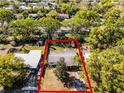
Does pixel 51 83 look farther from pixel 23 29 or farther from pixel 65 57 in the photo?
pixel 23 29

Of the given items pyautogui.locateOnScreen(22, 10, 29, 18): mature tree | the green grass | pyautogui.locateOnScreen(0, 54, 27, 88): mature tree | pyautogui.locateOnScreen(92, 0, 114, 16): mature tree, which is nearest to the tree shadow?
pyautogui.locateOnScreen(0, 54, 27, 88): mature tree

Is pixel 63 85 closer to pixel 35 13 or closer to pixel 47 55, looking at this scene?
pixel 47 55

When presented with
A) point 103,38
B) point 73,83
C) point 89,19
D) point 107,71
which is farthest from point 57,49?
point 107,71

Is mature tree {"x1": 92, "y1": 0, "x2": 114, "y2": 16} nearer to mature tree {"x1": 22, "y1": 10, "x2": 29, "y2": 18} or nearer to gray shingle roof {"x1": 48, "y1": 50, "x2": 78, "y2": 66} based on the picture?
mature tree {"x1": 22, "y1": 10, "x2": 29, "y2": 18}

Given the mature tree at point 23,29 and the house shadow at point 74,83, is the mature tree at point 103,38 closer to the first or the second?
the house shadow at point 74,83

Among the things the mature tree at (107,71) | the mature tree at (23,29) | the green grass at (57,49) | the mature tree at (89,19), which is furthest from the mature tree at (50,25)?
the mature tree at (107,71)

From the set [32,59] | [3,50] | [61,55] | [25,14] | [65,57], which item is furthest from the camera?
[25,14]
